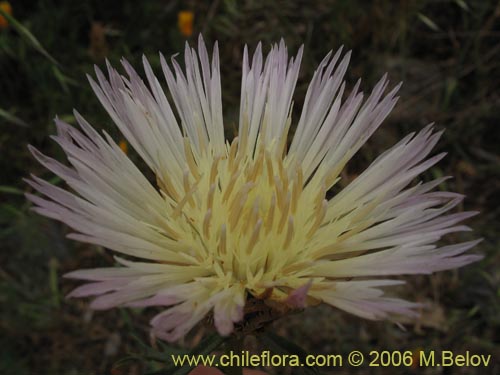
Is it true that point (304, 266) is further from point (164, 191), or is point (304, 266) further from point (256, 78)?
point (256, 78)

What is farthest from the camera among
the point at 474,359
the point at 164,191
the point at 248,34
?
the point at 248,34

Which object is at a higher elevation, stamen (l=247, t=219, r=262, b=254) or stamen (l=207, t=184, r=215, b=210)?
stamen (l=207, t=184, r=215, b=210)

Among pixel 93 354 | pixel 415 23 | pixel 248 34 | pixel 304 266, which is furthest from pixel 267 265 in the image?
pixel 415 23

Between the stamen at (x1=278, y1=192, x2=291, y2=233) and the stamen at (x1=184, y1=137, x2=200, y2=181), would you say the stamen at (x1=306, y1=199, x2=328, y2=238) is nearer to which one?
the stamen at (x1=278, y1=192, x2=291, y2=233)
